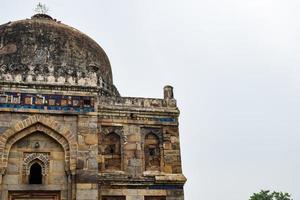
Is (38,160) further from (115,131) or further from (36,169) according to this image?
(115,131)

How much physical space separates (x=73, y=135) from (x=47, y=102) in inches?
41.1

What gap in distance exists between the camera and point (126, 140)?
11.5 m

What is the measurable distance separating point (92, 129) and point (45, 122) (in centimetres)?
114

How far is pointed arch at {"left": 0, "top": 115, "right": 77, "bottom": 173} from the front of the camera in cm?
1026

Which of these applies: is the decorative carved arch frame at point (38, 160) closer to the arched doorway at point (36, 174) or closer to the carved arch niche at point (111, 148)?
the arched doorway at point (36, 174)

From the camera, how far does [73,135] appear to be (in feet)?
34.9

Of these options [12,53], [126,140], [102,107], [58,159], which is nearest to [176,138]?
[126,140]

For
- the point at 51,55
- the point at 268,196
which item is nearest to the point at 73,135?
the point at 51,55

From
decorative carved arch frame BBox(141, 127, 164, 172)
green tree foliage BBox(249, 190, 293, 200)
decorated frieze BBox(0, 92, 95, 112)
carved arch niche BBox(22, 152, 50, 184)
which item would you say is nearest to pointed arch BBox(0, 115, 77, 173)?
decorated frieze BBox(0, 92, 95, 112)

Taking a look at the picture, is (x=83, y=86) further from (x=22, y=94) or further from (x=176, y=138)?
(x=176, y=138)

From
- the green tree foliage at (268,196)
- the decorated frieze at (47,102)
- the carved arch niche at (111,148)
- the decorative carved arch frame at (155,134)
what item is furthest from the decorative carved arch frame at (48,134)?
the green tree foliage at (268,196)

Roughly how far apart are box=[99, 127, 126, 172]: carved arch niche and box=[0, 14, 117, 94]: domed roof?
1310 mm

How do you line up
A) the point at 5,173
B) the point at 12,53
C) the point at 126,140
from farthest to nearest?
1. the point at 12,53
2. the point at 126,140
3. the point at 5,173

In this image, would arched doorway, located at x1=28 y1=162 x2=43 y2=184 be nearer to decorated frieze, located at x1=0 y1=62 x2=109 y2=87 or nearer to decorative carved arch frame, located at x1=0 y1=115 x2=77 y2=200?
decorative carved arch frame, located at x1=0 y1=115 x2=77 y2=200
